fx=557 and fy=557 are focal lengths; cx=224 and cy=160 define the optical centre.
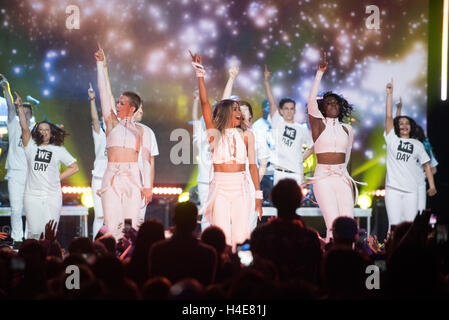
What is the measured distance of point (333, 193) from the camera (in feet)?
19.5

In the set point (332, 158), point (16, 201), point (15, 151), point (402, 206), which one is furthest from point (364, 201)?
point (15, 151)

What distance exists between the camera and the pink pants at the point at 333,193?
19.5 ft

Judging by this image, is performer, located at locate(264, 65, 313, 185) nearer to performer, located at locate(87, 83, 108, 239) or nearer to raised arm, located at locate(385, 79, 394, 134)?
raised arm, located at locate(385, 79, 394, 134)

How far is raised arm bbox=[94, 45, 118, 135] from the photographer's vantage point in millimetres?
5949

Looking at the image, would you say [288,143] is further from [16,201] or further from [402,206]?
[16,201]

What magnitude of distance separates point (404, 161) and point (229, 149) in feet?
12.2

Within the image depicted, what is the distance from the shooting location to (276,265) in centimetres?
354

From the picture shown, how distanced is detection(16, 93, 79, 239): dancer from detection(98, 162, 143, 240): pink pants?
156 cm

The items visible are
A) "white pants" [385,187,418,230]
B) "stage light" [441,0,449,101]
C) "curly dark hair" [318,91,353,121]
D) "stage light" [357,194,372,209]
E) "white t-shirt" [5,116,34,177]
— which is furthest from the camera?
"stage light" [357,194,372,209]

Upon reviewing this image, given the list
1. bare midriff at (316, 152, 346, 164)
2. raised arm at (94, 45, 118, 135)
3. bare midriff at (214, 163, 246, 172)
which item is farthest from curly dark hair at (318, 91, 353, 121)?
raised arm at (94, 45, 118, 135)

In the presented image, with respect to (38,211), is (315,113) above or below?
above
